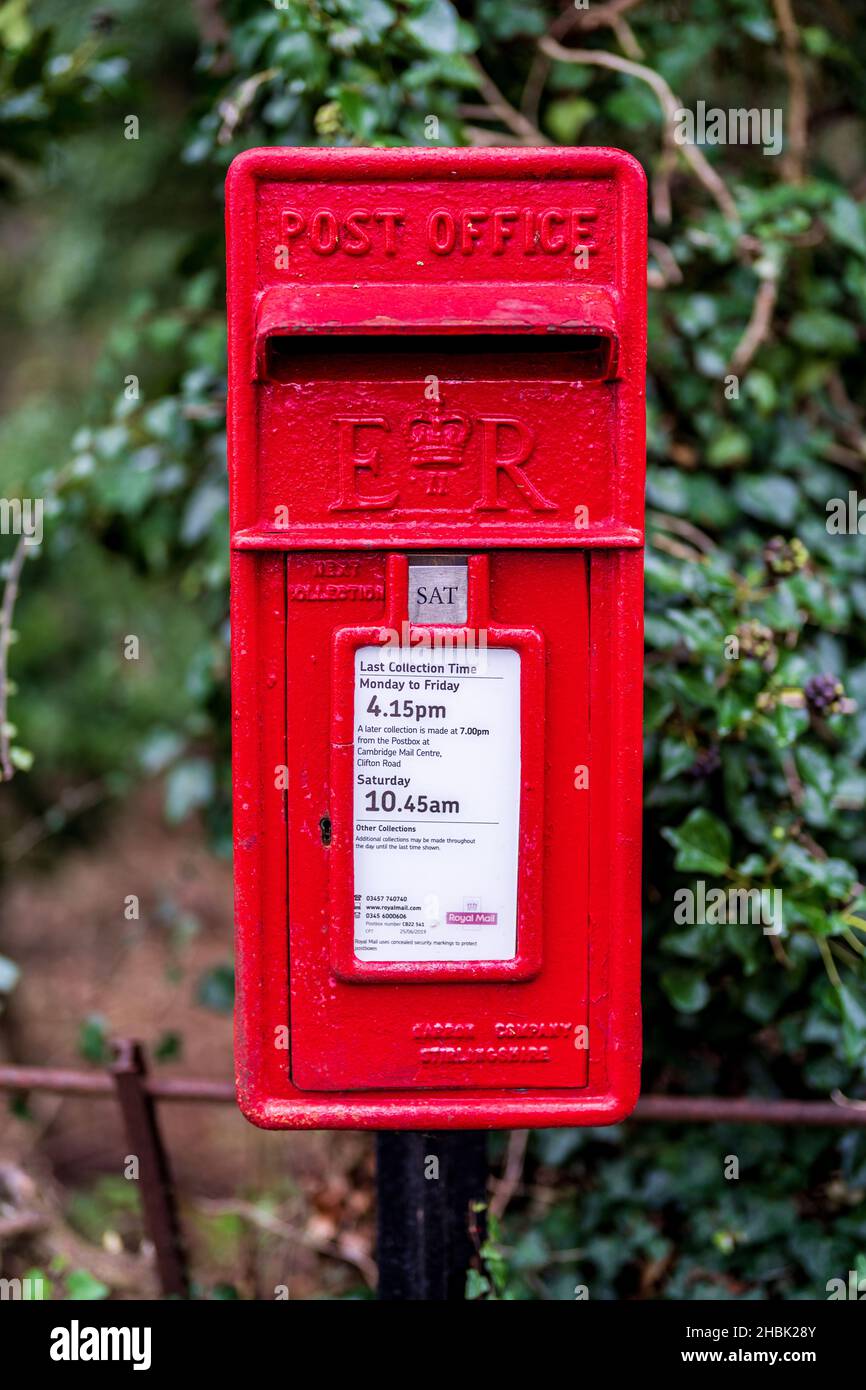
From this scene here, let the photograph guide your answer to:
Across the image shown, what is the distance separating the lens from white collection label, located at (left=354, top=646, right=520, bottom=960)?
60.5 inches

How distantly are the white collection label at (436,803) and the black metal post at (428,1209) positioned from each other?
1.53 ft

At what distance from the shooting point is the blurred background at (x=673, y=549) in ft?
6.58

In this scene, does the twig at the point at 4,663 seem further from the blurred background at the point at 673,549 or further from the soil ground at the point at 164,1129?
the soil ground at the point at 164,1129

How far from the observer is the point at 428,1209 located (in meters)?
1.85

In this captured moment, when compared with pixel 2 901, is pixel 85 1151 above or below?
below

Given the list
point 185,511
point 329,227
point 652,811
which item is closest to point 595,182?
point 329,227

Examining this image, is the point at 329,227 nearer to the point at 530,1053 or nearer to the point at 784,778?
the point at 530,1053

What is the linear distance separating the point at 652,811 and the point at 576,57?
1.61 metres

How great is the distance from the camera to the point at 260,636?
1.52 m

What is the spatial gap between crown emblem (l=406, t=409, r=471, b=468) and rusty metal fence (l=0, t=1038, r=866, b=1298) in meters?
1.22

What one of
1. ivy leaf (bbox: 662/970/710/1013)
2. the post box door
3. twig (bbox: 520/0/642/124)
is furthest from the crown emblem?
twig (bbox: 520/0/642/124)

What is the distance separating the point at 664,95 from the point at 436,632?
1.49 metres

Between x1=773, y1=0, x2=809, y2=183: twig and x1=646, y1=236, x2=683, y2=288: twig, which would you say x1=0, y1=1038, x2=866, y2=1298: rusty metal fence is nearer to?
x1=646, y1=236, x2=683, y2=288: twig

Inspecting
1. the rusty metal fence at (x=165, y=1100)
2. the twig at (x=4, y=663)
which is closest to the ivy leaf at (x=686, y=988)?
the rusty metal fence at (x=165, y=1100)
